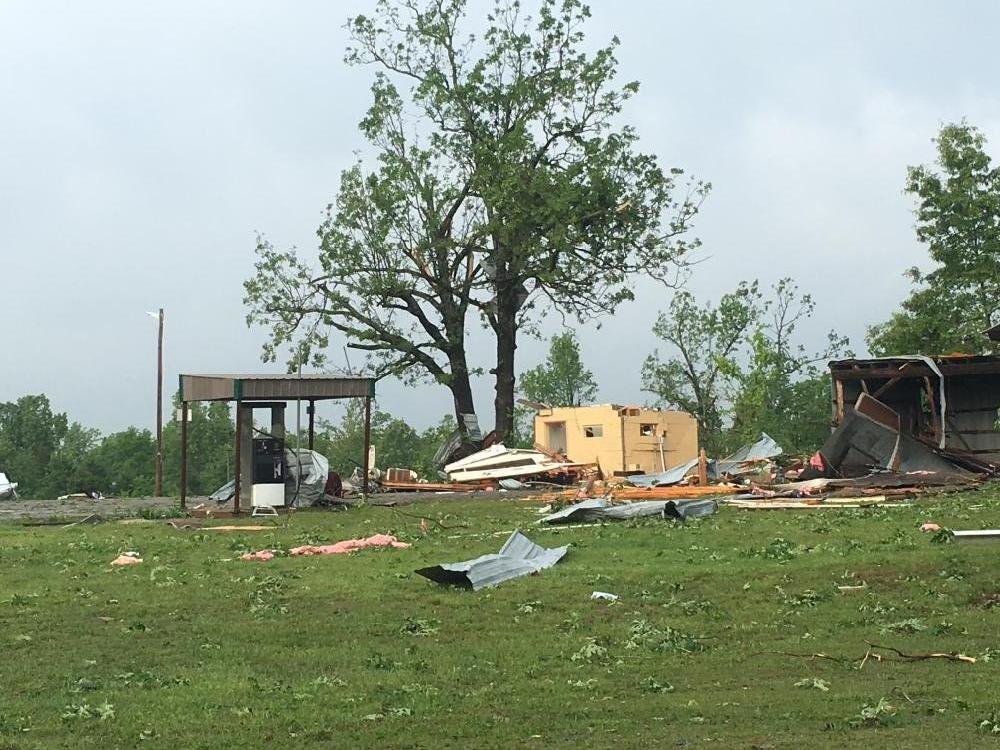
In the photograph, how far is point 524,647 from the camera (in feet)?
43.0

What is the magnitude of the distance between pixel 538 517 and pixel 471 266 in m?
27.5

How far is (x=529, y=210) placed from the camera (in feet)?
172

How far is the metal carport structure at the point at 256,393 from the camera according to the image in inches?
1331

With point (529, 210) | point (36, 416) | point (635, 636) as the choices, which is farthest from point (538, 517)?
point (36, 416)

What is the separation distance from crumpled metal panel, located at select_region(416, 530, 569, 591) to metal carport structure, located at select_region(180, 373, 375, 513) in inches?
582

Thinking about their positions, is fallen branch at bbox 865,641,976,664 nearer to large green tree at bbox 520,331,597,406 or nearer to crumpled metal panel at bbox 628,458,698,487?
crumpled metal panel at bbox 628,458,698,487

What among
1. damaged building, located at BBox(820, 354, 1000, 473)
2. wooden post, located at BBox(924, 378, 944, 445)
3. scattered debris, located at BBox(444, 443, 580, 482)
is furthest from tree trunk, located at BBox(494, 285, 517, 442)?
wooden post, located at BBox(924, 378, 944, 445)

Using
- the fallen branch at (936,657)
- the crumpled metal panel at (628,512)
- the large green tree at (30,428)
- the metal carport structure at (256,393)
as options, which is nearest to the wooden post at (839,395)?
the crumpled metal panel at (628,512)

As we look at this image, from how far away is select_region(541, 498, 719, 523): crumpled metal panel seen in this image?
87.0 ft

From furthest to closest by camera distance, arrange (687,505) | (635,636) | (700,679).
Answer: (687,505) → (635,636) → (700,679)

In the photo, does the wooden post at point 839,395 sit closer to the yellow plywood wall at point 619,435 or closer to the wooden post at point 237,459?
the yellow plywood wall at point 619,435

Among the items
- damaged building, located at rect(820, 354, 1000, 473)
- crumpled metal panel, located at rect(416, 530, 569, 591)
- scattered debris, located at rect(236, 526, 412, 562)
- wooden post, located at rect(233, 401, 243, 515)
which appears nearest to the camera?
crumpled metal panel, located at rect(416, 530, 569, 591)

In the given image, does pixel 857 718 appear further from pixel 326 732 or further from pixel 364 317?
pixel 364 317

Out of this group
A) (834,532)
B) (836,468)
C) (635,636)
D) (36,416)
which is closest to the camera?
(635,636)
